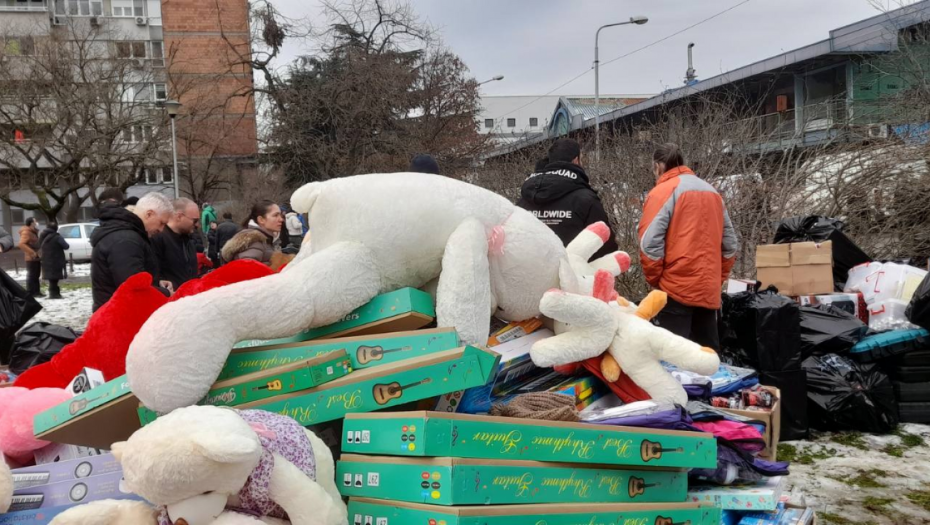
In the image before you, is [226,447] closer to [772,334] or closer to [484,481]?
[484,481]

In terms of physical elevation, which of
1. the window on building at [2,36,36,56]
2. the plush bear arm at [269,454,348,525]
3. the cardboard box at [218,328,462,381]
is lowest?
the plush bear arm at [269,454,348,525]

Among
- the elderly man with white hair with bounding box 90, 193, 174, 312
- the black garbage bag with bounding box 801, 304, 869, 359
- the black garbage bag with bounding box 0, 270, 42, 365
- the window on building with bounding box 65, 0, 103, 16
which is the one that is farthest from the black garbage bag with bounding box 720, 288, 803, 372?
the window on building with bounding box 65, 0, 103, 16

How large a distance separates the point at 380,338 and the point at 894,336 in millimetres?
4281

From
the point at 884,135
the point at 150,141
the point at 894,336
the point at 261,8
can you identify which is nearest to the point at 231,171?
the point at 150,141

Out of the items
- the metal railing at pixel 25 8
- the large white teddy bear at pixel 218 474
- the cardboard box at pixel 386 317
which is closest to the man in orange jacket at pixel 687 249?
the cardboard box at pixel 386 317

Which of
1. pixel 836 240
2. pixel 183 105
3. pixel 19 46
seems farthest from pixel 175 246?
pixel 19 46

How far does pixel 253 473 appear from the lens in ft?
5.24

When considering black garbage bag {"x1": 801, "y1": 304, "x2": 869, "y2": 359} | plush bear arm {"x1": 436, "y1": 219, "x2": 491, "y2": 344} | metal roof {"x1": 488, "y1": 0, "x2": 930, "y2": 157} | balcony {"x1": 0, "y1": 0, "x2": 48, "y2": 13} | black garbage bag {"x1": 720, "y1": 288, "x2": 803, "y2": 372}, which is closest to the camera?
plush bear arm {"x1": 436, "y1": 219, "x2": 491, "y2": 344}

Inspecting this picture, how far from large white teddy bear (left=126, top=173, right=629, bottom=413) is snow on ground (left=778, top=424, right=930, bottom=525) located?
6.23 feet

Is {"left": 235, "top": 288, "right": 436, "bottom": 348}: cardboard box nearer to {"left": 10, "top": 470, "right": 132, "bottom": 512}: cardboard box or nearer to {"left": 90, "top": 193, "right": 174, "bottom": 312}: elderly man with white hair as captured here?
{"left": 10, "top": 470, "right": 132, "bottom": 512}: cardboard box

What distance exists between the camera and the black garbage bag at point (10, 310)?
519 cm

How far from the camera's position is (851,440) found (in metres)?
4.52

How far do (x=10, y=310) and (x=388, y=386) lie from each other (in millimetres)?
4647

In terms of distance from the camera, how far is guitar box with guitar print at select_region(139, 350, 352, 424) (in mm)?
1975
